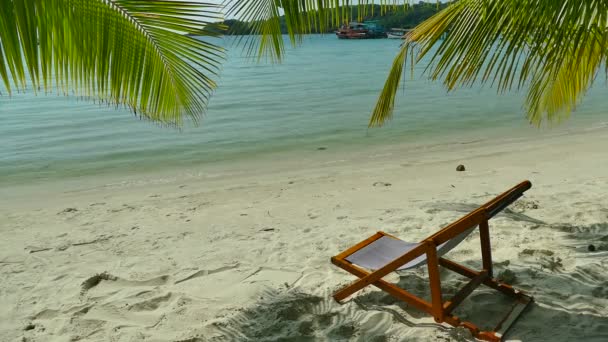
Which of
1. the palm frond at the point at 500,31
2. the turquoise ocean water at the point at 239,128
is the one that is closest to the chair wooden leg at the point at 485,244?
the palm frond at the point at 500,31

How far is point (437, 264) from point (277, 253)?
176 cm

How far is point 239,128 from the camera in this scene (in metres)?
12.7

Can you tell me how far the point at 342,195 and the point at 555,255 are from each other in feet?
8.93

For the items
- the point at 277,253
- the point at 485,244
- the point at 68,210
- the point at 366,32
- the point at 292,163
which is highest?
the point at 366,32

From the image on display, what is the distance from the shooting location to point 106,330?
3084 mm

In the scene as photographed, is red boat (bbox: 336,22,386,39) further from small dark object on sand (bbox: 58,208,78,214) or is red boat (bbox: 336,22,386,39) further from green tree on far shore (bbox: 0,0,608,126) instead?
small dark object on sand (bbox: 58,208,78,214)

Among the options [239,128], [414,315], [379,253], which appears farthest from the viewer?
[239,128]

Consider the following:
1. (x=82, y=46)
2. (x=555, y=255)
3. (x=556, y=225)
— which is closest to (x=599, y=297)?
(x=555, y=255)

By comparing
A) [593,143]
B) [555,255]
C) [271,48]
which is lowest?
[593,143]

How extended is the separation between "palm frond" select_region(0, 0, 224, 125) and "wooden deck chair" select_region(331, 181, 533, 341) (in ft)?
4.80

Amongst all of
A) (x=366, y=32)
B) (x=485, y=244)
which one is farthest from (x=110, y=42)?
(x=366, y=32)

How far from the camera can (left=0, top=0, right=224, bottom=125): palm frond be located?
2.26 m

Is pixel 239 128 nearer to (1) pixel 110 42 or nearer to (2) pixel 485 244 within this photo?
(2) pixel 485 244

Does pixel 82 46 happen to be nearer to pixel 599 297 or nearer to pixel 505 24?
pixel 505 24
